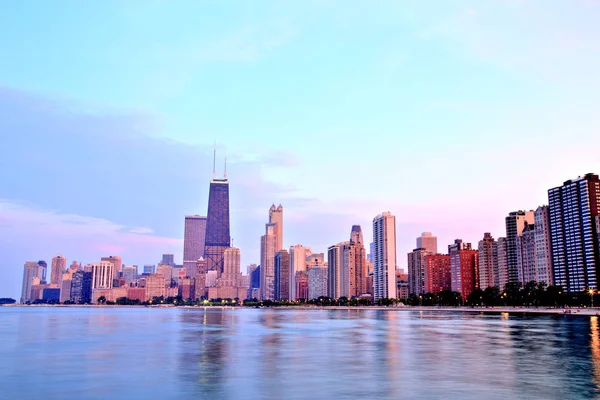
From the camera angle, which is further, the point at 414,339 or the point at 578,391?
the point at 414,339

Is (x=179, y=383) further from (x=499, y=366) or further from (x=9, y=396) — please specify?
(x=499, y=366)

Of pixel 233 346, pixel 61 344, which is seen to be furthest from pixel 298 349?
pixel 61 344

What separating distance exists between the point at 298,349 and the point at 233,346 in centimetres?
1040

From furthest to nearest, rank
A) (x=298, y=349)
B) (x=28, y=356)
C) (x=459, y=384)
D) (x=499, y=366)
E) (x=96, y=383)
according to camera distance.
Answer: (x=298, y=349), (x=28, y=356), (x=499, y=366), (x=96, y=383), (x=459, y=384)

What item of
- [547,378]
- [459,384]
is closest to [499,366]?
[547,378]

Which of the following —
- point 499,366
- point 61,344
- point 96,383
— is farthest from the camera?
point 61,344

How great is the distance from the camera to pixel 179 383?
152 feet

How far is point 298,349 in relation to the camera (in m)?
73.7

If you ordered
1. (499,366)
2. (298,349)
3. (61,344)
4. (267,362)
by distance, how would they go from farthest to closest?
(61,344) < (298,349) < (267,362) < (499,366)

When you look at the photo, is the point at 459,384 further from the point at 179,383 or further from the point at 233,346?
the point at 233,346

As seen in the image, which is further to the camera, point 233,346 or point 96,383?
point 233,346

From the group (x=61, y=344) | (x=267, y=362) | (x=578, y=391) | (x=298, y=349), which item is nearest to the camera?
(x=578, y=391)

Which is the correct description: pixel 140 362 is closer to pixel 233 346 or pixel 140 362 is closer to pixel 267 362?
pixel 267 362

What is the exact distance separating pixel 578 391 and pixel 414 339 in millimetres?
49115
